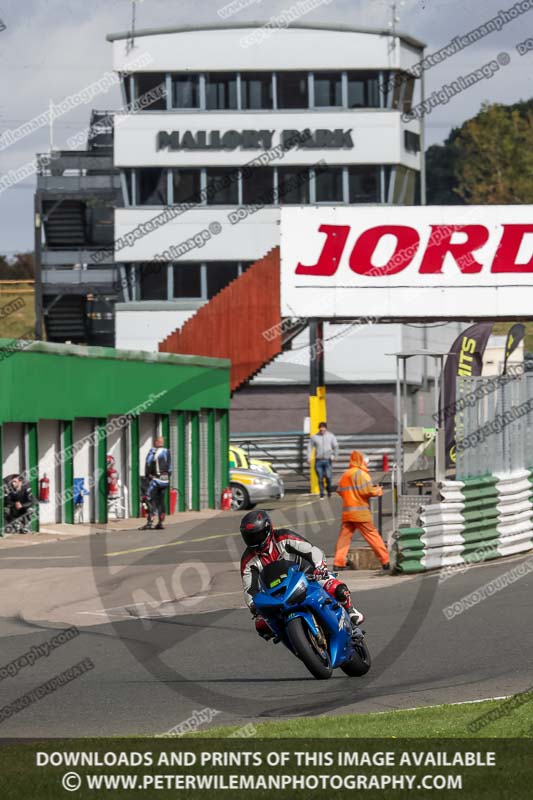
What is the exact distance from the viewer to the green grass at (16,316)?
276 feet

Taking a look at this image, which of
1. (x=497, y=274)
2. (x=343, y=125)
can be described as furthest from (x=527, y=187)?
(x=497, y=274)

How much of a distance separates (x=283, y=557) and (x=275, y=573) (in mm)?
353

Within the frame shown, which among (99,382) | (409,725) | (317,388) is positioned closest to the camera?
(409,725)

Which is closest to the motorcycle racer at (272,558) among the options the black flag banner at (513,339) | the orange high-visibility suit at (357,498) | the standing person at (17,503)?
the orange high-visibility suit at (357,498)

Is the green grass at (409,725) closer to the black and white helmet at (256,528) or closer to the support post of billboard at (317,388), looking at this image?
the black and white helmet at (256,528)

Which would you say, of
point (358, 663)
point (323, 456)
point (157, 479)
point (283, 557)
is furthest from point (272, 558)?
point (323, 456)

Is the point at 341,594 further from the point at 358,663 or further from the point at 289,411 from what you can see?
the point at 289,411

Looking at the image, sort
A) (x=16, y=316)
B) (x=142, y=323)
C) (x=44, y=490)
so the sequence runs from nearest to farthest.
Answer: (x=44, y=490)
(x=142, y=323)
(x=16, y=316)

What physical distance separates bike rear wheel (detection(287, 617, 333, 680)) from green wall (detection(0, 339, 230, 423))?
15274 millimetres

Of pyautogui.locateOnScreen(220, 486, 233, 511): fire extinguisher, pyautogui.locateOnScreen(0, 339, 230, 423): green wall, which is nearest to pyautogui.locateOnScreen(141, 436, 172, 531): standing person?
pyautogui.locateOnScreen(0, 339, 230, 423): green wall

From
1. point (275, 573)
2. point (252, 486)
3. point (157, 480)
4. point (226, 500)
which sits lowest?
point (226, 500)

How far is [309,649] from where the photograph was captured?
1105 centimetres

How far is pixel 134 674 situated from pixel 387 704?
2.70m

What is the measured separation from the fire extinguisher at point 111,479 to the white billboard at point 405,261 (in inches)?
295
